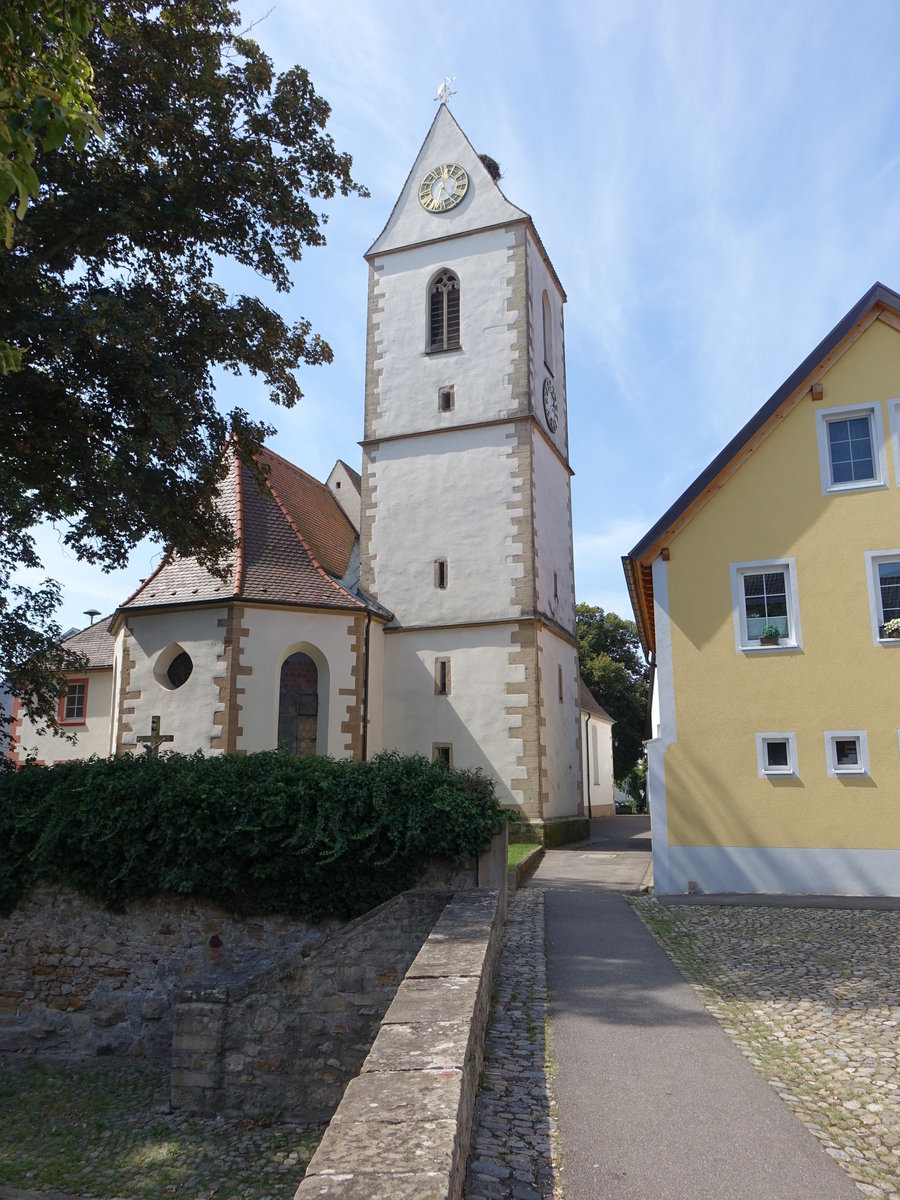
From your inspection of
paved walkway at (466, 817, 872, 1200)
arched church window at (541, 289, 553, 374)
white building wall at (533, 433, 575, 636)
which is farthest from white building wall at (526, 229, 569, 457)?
paved walkway at (466, 817, 872, 1200)

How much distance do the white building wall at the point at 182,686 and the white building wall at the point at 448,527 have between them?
4.88 meters

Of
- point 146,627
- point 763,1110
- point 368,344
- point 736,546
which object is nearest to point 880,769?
point 736,546

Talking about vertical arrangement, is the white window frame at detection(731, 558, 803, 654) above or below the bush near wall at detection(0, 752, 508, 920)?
above

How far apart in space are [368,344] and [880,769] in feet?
56.6

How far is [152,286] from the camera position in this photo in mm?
11570

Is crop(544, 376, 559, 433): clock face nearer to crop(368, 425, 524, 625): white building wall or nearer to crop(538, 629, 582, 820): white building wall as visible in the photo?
crop(368, 425, 524, 625): white building wall

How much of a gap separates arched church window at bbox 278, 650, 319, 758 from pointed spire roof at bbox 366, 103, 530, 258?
41.1 feet

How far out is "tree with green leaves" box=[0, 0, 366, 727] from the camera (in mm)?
10172

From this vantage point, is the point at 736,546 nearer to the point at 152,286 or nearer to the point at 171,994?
the point at 152,286

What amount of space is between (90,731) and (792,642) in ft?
67.5

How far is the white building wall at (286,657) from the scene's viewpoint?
1900cm

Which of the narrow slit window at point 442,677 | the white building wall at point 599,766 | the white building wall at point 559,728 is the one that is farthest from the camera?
the white building wall at point 599,766

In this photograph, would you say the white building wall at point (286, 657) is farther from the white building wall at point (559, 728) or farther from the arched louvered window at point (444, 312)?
the arched louvered window at point (444, 312)

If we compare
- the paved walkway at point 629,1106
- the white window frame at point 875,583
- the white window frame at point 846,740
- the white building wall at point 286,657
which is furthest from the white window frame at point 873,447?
the white building wall at point 286,657
